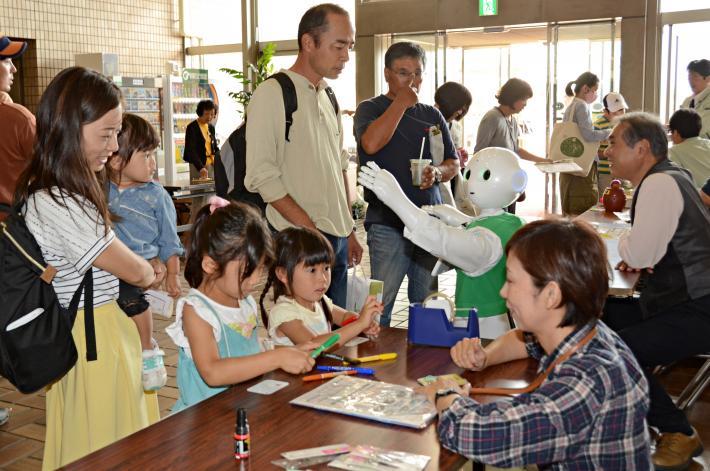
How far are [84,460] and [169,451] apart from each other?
6.2 inches

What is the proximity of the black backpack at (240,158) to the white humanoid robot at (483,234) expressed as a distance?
0.69 m

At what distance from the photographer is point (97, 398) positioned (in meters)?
2.07

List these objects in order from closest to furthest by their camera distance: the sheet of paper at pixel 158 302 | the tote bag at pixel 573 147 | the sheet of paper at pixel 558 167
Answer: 1. the sheet of paper at pixel 158 302
2. the sheet of paper at pixel 558 167
3. the tote bag at pixel 573 147

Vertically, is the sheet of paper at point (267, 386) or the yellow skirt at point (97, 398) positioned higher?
the sheet of paper at point (267, 386)

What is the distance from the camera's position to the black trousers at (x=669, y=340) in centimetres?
278

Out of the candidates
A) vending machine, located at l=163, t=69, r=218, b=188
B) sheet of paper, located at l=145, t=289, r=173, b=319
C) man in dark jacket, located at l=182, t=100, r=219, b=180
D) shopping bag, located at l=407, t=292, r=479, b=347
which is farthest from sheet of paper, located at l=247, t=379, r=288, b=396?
vending machine, located at l=163, t=69, r=218, b=188

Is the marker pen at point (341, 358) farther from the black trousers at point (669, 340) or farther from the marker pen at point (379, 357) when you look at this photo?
the black trousers at point (669, 340)

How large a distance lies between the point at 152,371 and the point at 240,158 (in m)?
1.06

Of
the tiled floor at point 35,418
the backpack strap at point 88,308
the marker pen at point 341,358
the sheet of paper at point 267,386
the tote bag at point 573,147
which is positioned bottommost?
the tiled floor at point 35,418

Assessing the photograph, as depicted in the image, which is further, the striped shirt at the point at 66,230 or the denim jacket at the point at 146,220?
the denim jacket at the point at 146,220

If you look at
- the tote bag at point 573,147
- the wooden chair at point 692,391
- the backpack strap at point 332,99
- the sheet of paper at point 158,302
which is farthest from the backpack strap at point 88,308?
the tote bag at point 573,147

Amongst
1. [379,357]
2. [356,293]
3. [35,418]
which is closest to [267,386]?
[379,357]

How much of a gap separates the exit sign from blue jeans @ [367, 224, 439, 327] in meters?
7.38

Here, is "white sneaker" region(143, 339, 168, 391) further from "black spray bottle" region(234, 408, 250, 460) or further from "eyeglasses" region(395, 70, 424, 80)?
"eyeglasses" region(395, 70, 424, 80)
